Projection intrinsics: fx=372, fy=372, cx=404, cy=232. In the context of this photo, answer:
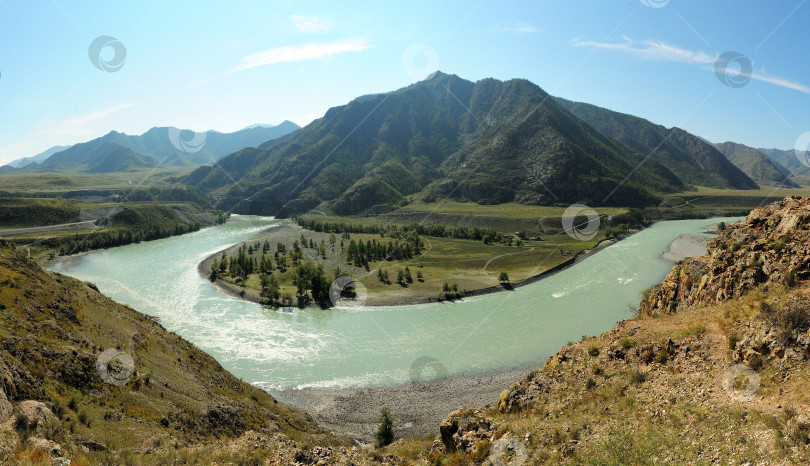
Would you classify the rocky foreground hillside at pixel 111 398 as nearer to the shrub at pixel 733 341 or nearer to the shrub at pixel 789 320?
the shrub at pixel 733 341

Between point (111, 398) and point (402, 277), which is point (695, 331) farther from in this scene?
point (402, 277)

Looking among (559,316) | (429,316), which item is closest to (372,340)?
(429,316)

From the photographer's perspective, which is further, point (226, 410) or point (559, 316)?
point (559, 316)

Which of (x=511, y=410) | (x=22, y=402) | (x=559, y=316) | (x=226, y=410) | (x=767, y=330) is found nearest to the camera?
(x=767, y=330)

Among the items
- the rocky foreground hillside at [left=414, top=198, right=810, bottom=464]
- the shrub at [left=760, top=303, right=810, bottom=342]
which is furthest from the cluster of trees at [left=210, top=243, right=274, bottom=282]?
the shrub at [left=760, top=303, right=810, bottom=342]

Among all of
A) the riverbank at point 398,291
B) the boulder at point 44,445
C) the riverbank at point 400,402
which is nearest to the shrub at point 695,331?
the riverbank at point 400,402

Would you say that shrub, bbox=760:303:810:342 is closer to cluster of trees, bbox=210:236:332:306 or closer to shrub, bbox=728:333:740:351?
shrub, bbox=728:333:740:351

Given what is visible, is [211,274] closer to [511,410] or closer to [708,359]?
[511,410]
